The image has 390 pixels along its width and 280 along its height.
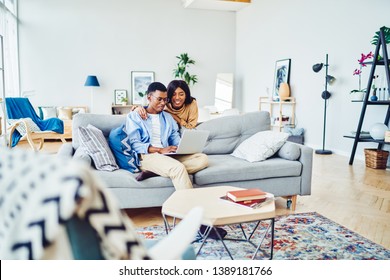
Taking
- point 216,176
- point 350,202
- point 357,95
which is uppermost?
point 357,95

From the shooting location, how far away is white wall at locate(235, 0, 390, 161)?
5156mm

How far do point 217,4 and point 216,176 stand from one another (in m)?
6.84

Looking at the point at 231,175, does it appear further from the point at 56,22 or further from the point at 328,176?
the point at 56,22

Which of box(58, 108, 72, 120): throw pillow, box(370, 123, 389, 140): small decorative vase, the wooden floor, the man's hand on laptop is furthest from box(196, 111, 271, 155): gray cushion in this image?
box(58, 108, 72, 120): throw pillow

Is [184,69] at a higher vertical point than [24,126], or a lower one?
higher

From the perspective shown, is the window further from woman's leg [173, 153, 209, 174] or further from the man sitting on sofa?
woman's leg [173, 153, 209, 174]

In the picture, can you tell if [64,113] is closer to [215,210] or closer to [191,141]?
[191,141]

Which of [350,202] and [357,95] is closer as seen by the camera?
[350,202]

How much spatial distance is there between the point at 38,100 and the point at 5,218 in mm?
8336

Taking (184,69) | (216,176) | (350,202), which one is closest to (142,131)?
(216,176)

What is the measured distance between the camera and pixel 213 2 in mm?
8320

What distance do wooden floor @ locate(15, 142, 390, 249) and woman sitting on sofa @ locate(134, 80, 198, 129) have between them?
0.82m

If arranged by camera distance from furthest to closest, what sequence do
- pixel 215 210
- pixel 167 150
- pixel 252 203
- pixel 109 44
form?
1. pixel 109 44
2. pixel 167 150
3. pixel 252 203
4. pixel 215 210

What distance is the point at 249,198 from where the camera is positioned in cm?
186
